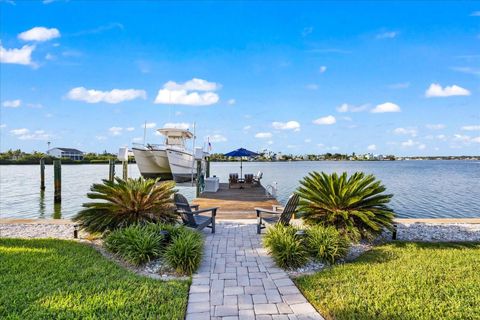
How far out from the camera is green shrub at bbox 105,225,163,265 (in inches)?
209

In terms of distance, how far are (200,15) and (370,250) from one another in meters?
12.8

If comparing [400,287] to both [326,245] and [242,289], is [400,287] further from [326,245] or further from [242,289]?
[242,289]

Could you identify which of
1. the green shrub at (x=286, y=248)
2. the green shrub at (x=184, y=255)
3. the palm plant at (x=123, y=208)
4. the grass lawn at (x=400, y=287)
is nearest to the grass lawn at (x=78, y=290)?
the green shrub at (x=184, y=255)

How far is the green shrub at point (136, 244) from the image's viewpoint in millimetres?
5320

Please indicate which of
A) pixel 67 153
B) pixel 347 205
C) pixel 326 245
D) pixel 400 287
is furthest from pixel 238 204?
pixel 67 153

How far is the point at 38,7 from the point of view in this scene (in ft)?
40.9

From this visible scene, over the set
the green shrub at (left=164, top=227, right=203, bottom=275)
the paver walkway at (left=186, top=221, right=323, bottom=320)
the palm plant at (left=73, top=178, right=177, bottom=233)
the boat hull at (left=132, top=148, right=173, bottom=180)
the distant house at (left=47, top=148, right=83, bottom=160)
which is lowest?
the paver walkway at (left=186, top=221, right=323, bottom=320)

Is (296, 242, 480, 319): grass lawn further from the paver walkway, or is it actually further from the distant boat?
the distant boat

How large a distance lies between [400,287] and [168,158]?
81.0 ft

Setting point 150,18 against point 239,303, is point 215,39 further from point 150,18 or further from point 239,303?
point 239,303

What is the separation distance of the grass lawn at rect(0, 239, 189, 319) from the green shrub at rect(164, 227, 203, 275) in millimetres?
489

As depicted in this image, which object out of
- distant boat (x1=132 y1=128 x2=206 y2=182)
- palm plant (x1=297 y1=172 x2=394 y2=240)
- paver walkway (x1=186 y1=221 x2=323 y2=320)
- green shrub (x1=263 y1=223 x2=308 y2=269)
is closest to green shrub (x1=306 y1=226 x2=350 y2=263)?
green shrub (x1=263 y1=223 x2=308 y2=269)

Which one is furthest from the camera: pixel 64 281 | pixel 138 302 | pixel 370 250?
pixel 370 250

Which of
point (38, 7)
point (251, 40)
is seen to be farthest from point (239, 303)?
point (251, 40)
